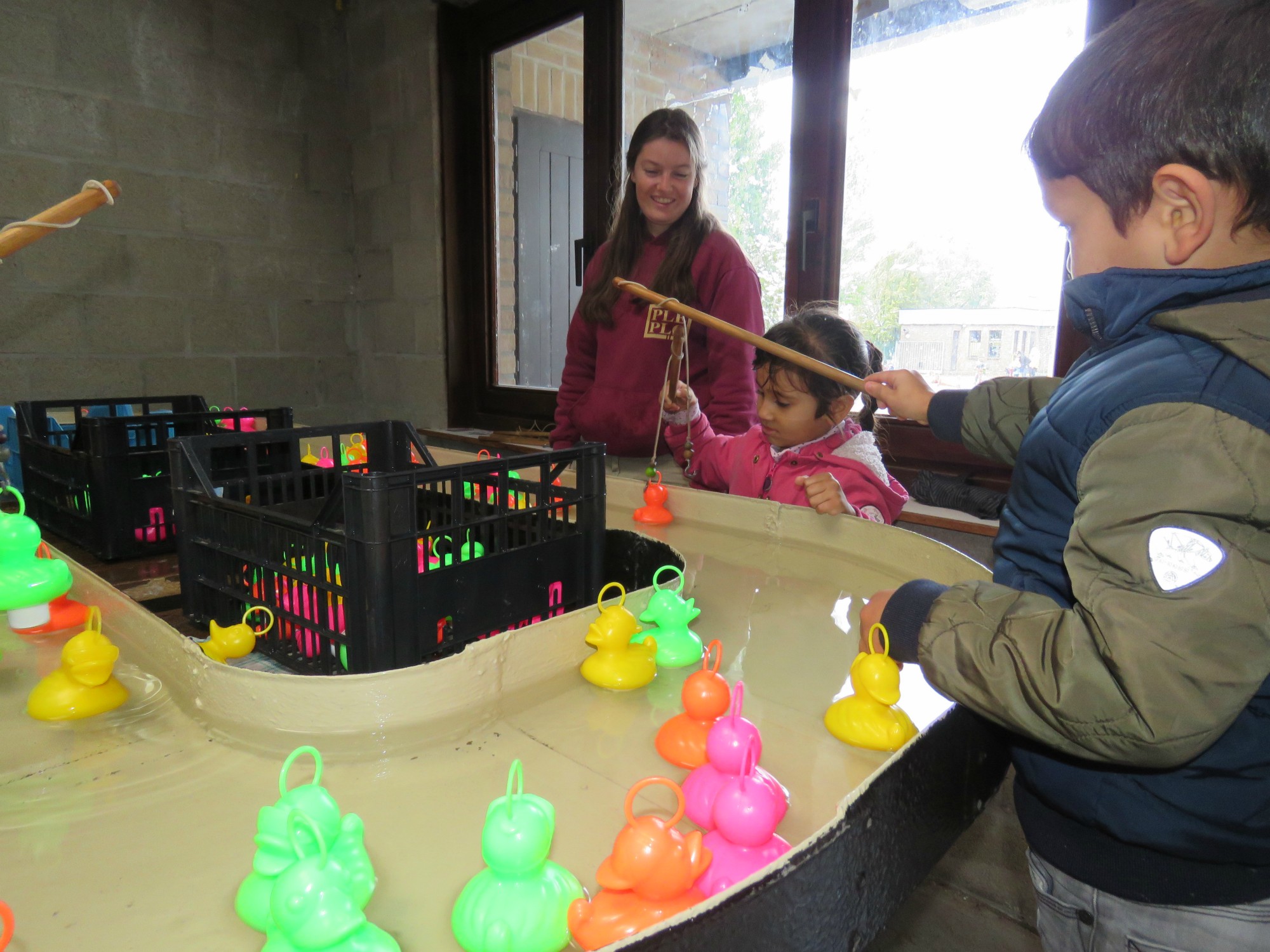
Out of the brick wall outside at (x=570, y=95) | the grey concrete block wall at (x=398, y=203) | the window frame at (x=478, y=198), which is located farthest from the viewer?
the grey concrete block wall at (x=398, y=203)

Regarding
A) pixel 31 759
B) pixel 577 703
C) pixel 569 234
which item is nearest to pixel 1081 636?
pixel 577 703

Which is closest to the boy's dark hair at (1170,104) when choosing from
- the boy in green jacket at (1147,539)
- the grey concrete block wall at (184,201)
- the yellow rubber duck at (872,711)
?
the boy in green jacket at (1147,539)

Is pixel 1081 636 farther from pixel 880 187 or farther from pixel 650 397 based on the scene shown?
pixel 880 187

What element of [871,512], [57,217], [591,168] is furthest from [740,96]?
[57,217]

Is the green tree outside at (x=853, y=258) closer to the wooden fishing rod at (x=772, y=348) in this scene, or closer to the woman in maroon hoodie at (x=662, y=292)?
the woman in maroon hoodie at (x=662, y=292)

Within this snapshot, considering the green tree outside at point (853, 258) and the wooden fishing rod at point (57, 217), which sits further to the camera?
the green tree outside at point (853, 258)

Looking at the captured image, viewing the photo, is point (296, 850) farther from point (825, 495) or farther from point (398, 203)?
point (398, 203)

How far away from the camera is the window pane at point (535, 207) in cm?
288

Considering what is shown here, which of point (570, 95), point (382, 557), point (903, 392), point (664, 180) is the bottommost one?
point (382, 557)

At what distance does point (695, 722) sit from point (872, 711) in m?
0.13

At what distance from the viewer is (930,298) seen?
1.98 m

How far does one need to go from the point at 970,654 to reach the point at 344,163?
333 cm

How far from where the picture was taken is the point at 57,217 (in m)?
0.86

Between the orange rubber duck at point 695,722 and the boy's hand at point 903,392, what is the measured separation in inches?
19.7
